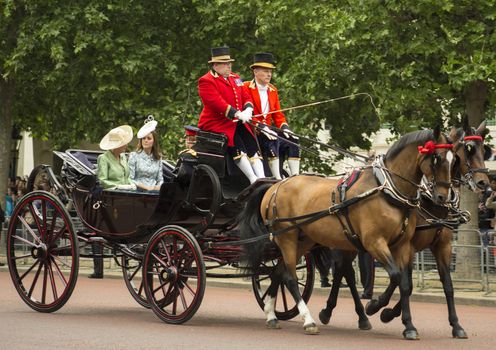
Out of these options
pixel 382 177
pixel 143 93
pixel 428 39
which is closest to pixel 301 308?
pixel 382 177

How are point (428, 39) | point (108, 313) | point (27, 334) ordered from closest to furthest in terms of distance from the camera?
1. point (27, 334)
2. point (108, 313)
3. point (428, 39)

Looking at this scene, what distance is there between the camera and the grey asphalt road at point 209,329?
37.8 feet

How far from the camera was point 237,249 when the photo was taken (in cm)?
1354

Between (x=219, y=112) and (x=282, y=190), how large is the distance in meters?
1.24

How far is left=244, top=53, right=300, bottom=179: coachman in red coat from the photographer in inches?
557

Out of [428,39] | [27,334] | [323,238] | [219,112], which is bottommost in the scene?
[27,334]

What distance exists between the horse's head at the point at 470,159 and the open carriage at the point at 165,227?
89.7 inches

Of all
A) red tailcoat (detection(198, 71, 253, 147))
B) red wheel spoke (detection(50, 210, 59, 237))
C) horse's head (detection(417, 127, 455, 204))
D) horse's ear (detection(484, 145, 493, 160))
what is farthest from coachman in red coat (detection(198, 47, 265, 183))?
horse's ear (detection(484, 145, 493, 160))

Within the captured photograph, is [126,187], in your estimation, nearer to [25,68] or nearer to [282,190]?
[282,190]

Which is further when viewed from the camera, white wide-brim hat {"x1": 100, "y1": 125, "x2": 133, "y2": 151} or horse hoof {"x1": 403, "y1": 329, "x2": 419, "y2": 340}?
white wide-brim hat {"x1": 100, "y1": 125, "x2": 133, "y2": 151}

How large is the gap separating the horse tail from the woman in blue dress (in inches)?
69.5

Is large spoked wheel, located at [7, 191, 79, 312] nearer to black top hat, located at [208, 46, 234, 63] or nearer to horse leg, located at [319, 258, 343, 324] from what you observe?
black top hat, located at [208, 46, 234, 63]

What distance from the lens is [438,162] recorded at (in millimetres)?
12180

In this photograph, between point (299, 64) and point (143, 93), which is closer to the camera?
point (299, 64)
